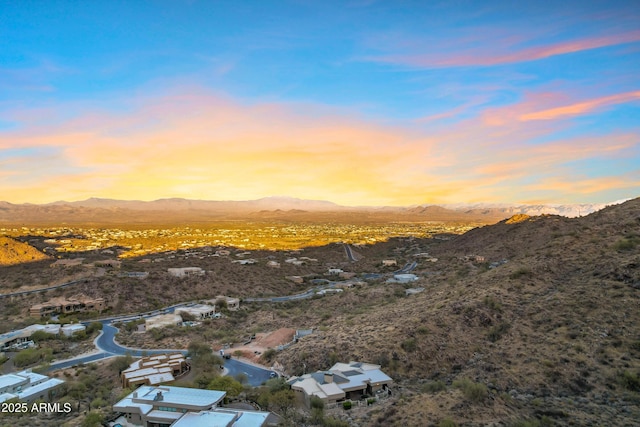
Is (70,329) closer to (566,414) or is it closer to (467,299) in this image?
(467,299)

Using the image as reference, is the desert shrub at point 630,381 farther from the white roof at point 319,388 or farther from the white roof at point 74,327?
the white roof at point 74,327

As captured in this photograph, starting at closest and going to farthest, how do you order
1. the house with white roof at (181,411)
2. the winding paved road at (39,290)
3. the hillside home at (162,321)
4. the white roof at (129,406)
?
1. the house with white roof at (181,411)
2. the white roof at (129,406)
3. the hillside home at (162,321)
4. the winding paved road at (39,290)

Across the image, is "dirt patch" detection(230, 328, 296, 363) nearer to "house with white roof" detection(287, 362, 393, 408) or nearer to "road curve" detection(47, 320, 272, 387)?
"road curve" detection(47, 320, 272, 387)

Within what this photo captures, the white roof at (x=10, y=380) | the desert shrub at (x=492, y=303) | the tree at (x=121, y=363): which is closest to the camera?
the white roof at (x=10, y=380)

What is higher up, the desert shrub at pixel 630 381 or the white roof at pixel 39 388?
the desert shrub at pixel 630 381

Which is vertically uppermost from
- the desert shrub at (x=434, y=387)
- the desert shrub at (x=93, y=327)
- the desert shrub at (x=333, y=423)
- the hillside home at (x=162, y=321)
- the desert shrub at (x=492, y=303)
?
the desert shrub at (x=492, y=303)

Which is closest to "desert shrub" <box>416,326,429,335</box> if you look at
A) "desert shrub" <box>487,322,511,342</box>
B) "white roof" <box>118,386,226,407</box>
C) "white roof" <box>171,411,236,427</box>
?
"desert shrub" <box>487,322,511,342</box>

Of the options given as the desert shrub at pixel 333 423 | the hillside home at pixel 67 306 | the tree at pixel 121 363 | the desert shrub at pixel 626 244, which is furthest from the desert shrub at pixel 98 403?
the desert shrub at pixel 626 244

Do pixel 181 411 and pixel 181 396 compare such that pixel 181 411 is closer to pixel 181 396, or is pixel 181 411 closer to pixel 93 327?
pixel 181 396
